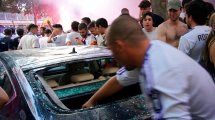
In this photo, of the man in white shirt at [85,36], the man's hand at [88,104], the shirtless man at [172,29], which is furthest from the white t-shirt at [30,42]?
the man's hand at [88,104]

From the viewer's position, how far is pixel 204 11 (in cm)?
378

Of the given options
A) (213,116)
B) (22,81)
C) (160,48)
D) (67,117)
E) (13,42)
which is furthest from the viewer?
(13,42)

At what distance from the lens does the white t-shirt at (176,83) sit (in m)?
1.52

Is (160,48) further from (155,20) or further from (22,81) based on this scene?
(155,20)

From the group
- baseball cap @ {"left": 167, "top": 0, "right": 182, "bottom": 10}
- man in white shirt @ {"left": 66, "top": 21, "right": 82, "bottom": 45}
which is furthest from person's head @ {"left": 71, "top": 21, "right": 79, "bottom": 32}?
baseball cap @ {"left": 167, "top": 0, "right": 182, "bottom": 10}

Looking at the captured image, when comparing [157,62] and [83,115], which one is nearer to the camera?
[157,62]

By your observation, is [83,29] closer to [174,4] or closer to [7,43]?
[174,4]

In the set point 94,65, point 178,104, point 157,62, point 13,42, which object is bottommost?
point 13,42

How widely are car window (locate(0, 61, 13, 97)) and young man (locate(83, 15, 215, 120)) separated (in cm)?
172

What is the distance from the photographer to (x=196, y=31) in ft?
12.4

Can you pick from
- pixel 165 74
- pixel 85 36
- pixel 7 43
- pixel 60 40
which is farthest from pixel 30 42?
pixel 165 74

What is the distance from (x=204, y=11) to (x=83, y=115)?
1.97 m

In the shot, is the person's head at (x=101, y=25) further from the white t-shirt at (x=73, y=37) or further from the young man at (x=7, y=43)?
the young man at (x=7, y=43)

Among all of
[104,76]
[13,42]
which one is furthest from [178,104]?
[13,42]
